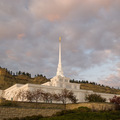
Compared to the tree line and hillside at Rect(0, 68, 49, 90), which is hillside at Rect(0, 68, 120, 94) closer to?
hillside at Rect(0, 68, 49, 90)

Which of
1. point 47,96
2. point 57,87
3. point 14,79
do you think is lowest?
point 47,96

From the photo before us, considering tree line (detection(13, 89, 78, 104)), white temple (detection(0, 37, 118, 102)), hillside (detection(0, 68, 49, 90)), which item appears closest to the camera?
tree line (detection(13, 89, 78, 104))

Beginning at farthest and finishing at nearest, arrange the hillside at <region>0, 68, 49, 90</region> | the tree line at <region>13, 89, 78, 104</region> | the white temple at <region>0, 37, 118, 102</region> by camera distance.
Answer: the hillside at <region>0, 68, 49, 90</region>
the white temple at <region>0, 37, 118, 102</region>
the tree line at <region>13, 89, 78, 104</region>

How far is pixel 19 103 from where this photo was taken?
97.4 feet

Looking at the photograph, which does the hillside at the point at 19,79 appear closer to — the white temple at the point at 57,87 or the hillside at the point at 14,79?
the hillside at the point at 14,79

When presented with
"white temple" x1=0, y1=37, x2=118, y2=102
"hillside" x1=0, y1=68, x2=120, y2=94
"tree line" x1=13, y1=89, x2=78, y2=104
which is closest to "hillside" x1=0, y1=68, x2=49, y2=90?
"hillside" x1=0, y1=68, x2=120, y2=94

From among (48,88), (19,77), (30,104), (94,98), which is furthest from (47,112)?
(19,77)

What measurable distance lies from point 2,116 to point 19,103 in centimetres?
633

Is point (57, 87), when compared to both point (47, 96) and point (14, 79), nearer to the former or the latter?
point (47, 96)

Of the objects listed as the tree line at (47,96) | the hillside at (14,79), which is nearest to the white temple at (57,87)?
the tree line at (47,96)

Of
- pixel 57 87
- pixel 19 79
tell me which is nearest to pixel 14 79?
pixel 19 79

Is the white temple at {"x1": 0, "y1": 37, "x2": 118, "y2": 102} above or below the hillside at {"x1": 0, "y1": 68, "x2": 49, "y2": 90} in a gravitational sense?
below

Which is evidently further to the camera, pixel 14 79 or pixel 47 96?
pixel 14 79

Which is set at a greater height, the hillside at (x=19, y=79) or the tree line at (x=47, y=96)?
the hillside at (x=19, y=79)
